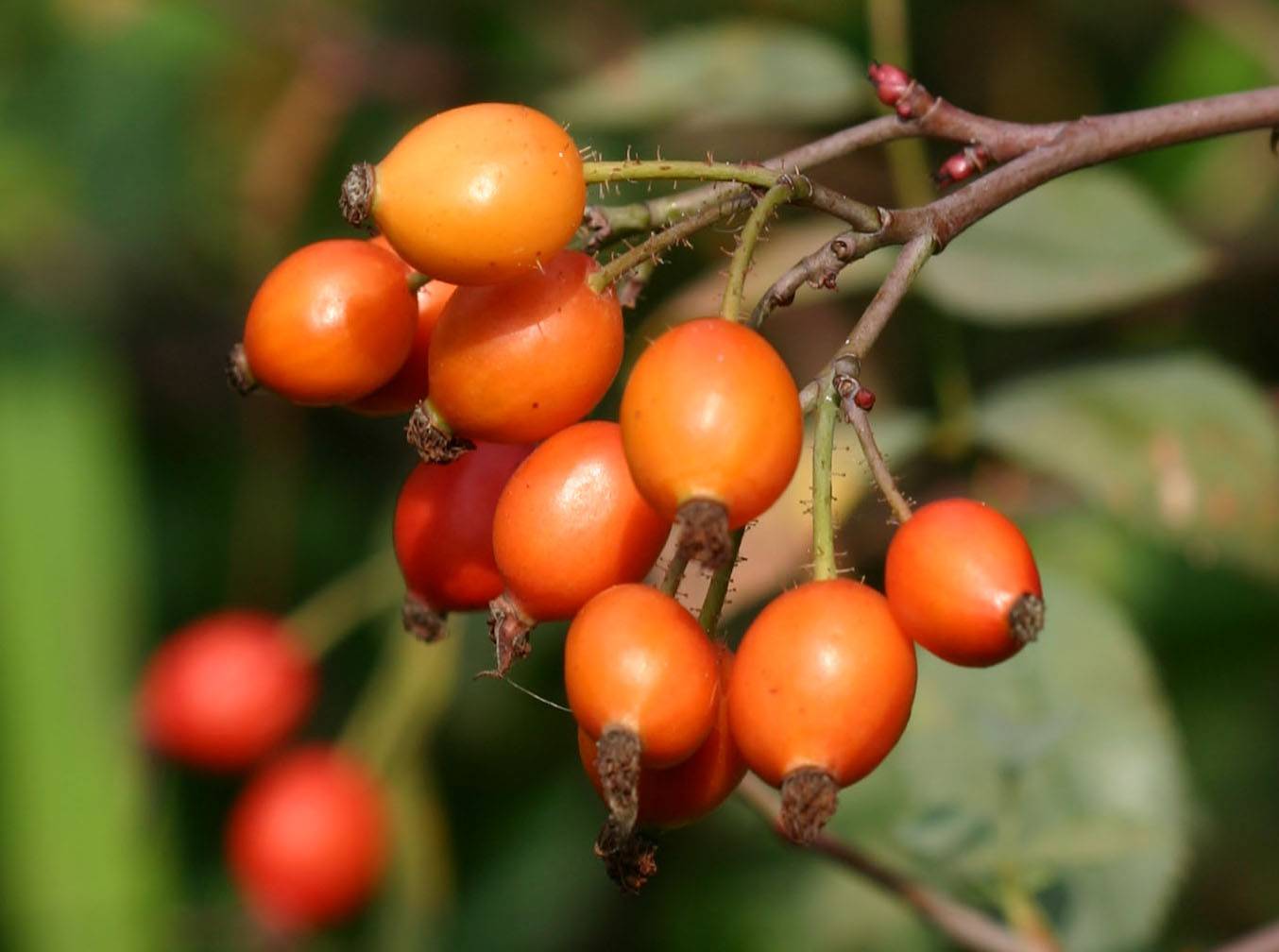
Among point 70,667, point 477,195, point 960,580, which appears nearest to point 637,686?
point 960,580

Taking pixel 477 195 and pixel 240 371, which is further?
pixel 240 371

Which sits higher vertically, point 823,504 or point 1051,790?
point 823,504

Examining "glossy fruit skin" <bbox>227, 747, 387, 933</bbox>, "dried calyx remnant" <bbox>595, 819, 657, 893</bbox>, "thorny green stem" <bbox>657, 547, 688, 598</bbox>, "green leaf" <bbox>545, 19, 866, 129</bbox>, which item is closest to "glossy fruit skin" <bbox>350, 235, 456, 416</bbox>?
"thorny green stem" <bbox>657, 547, 688, 598</bbox>

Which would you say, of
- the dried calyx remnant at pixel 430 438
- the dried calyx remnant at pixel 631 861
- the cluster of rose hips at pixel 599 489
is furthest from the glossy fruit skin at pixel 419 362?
the dried calyx remnant at pixel 631 861

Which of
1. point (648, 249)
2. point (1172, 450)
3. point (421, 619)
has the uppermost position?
point (648, 249)

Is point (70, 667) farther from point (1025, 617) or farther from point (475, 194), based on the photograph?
point (1025, 617)

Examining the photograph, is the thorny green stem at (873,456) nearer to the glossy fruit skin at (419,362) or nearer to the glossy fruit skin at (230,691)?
the glossy fruit skin at (419,362)

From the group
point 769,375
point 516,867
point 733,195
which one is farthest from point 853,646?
point 516,867
